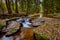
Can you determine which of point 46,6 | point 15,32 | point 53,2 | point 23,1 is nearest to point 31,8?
point 23,1

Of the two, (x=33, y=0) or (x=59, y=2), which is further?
(x=33, y=0)

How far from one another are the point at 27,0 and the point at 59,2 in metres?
5.89

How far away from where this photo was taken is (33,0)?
24.1 metres

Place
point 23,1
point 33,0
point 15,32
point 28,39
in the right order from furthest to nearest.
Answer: point 33,0, point 23,1, point 15,32, point 28,39

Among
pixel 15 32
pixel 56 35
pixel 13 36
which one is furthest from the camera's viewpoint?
pixel 15 32

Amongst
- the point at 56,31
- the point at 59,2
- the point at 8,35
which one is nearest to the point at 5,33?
the point at 8,35

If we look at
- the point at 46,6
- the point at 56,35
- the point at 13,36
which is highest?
the point at 46,6

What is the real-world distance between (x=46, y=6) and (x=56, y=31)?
13.8 meters

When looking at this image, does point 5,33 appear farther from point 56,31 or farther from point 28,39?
point 56,31

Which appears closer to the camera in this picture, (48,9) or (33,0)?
(48,9)

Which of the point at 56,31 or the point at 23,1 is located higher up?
the point at 23,1

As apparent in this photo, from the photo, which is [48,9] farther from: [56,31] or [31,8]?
[56,31]

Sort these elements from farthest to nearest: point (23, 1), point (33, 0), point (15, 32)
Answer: point (33, 0) < point (23, 1) < point (15, 32)

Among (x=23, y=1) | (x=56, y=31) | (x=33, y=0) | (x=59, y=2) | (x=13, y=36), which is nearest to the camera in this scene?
(x=56, y=31)
